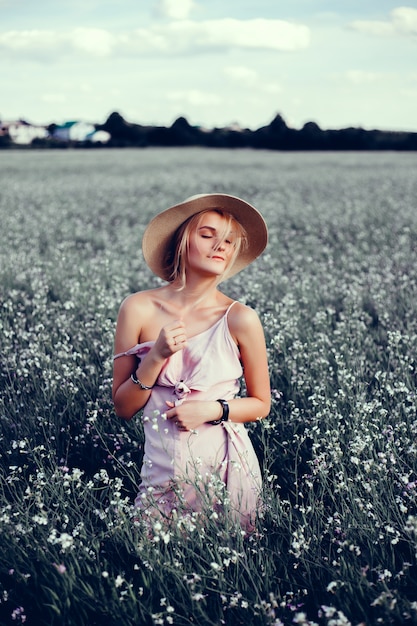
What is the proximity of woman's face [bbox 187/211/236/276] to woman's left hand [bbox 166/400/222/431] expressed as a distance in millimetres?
577

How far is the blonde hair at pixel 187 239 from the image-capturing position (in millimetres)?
2980

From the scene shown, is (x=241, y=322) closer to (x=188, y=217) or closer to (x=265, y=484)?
(x=188, y=217)

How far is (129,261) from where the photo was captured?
8922 millimetres

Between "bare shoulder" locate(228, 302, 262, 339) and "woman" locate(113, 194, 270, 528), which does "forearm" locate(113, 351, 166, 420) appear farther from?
"bare shoulder" locate(228, 302, 262, 339)

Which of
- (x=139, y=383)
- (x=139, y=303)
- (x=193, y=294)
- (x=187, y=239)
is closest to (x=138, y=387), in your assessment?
(x=139, y=383)

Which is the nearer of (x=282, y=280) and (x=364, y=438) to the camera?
(x=364, y=438)

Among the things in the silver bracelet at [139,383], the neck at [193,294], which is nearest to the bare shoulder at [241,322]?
the neck at [193,294]

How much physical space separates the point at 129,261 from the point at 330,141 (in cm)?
5695

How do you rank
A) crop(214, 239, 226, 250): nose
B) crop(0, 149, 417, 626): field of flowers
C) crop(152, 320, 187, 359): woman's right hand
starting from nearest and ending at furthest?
1. crop(0, 149, 417, 626): field of flowers
2. crop(152, 320, 187, 359): woman's right hand
3. crop(214, 239, 226, 250): nose

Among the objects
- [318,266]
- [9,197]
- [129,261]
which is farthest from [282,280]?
A: [9,197]

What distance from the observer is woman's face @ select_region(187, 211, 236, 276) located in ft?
9.68

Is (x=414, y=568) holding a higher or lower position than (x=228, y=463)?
lower

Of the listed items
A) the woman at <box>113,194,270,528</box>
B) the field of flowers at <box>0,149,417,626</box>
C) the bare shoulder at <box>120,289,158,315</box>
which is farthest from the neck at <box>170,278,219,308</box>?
the field of flowers at <box>0,149,417,626</box>

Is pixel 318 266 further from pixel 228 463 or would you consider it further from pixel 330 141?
pixel 330 141
